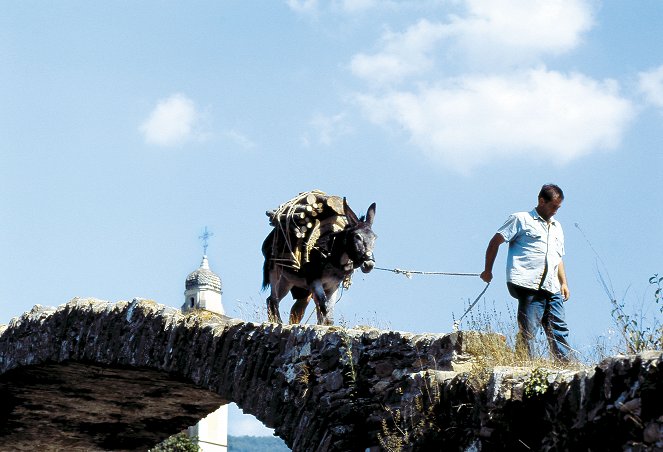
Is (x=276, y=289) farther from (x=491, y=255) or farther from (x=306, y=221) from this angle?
(x=491, y=255)

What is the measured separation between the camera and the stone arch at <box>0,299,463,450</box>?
320 inches

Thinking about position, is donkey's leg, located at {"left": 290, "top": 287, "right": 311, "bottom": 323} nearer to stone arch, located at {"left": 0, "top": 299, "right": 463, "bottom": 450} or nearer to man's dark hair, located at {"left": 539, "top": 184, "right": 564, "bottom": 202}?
stone arch, located at {"left": 0, "top": 299, "right": 463, "bottom": 450}

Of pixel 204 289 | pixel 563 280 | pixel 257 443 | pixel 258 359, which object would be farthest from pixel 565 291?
pixel 257 443

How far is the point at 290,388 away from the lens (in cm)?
893

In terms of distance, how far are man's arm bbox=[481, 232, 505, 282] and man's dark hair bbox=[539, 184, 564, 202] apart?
1.27ft

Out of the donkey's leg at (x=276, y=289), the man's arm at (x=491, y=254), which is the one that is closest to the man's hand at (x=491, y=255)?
the man's arm at (x=491, y=254)

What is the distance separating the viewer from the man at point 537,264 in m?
8.52

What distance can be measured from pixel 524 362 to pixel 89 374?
6372 millimetres

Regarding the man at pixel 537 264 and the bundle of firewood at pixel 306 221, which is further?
the bundle of firewood at pixel 306 221

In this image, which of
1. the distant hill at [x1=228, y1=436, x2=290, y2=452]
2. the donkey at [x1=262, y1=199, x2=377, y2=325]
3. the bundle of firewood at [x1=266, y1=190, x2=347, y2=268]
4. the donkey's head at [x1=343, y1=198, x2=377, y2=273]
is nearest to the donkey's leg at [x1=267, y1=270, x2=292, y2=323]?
the donkey at [x1=262, y1=199, x2=377, y2=325]

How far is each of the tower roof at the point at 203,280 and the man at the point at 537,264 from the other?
40.6 meters

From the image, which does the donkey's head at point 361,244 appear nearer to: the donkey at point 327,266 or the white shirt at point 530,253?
the donkey at point 327,266

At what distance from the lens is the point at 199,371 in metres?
A: 10.1

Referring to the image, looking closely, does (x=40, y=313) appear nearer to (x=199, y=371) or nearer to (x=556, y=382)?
(x=199, y=371)
